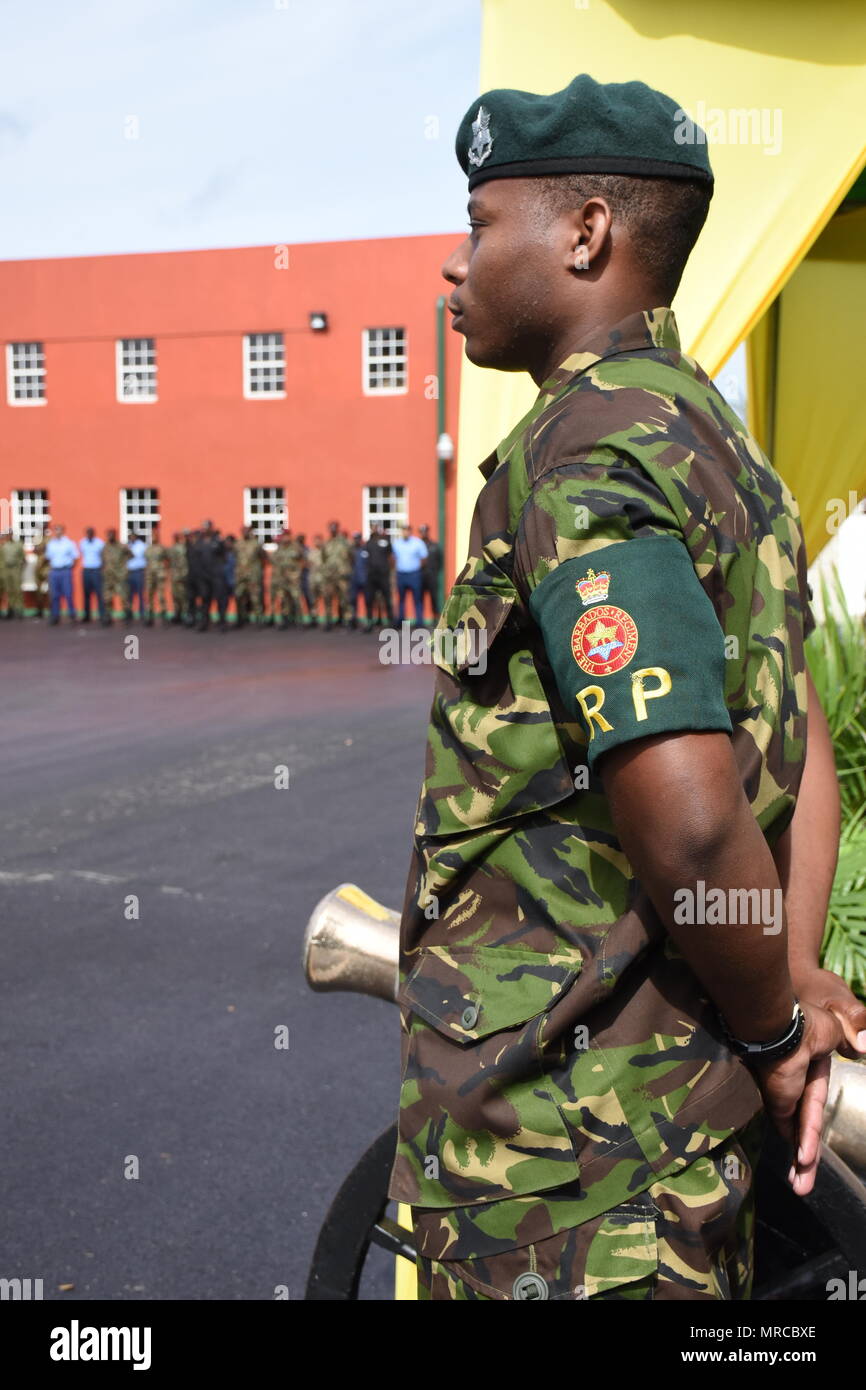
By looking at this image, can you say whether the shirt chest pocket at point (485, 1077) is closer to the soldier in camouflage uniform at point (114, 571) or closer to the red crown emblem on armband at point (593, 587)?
the red crown emblem on armband at point (593, 587)

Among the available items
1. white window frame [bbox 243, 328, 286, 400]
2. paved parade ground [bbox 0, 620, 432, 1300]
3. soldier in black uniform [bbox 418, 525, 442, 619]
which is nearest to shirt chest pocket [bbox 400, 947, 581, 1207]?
paved parade ground [bbox 0, 620, 432, 1300]

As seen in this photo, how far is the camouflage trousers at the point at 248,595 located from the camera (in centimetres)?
2208

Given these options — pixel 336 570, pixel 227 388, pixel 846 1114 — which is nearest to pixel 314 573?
pixel 336 570

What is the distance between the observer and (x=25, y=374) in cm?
2464

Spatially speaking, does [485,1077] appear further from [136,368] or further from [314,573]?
[136,368]

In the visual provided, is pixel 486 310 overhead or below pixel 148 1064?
overhead

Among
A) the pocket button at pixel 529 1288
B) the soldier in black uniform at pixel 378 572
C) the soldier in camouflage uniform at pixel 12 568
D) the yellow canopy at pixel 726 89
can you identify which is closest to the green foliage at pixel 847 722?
the yellow canopy at pixel 726 89

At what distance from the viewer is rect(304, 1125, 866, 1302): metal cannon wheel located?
5.65ft

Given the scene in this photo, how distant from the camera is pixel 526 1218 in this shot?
1334 mm

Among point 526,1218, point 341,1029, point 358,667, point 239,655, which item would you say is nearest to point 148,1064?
point 341,1029

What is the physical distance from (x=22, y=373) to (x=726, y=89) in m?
23.0

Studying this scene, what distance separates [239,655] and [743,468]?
16.7 m

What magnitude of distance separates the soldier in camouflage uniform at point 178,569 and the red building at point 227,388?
1323mm

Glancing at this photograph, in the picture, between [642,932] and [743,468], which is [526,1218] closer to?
[642,932]
